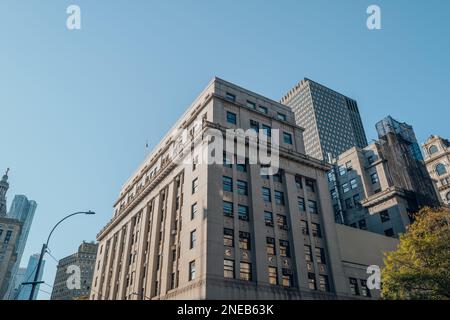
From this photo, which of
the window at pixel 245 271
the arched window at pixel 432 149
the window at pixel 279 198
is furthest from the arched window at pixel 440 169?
the window at pixel 245 271

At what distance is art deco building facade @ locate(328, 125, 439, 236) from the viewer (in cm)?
5875

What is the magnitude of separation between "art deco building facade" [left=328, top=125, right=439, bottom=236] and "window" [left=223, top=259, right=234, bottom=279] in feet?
113

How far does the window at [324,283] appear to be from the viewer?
39731 millimetres

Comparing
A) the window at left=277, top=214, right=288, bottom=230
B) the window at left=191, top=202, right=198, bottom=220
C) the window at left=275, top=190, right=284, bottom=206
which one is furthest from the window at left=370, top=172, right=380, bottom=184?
the window at left=191, top=202, right=198, bottom=220

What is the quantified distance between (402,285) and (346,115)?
156 meters

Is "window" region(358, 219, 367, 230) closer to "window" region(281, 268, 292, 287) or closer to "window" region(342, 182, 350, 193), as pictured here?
"window" region(342, 182, 350, 193)

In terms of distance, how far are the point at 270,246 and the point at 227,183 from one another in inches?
344

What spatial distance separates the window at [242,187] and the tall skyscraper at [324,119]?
10808cm

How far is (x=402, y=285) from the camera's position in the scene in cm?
3198

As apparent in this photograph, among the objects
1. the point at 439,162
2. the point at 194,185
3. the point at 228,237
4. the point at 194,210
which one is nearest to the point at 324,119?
the point at 439,162

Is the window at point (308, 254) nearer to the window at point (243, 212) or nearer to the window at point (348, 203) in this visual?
the window at point (243, 212)

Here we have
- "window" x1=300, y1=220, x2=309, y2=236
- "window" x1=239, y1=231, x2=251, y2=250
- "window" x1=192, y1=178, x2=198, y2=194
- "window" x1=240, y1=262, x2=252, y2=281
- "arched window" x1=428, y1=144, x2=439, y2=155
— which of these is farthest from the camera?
"arched window" x1=428, y1=144, x2=439, y2=155

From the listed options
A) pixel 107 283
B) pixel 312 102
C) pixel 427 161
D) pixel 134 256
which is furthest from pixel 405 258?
pixel 312 102
